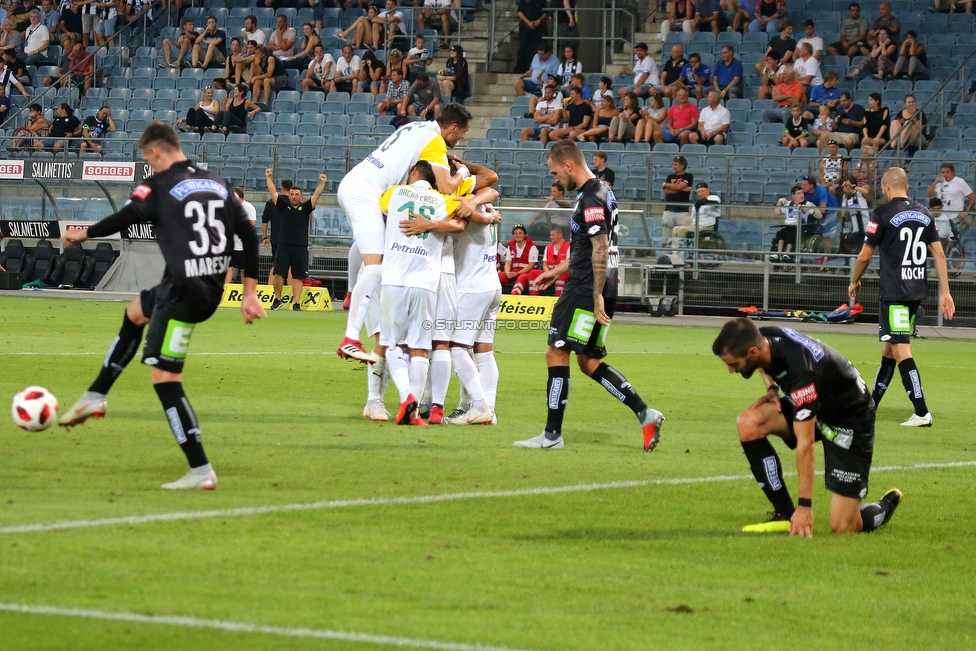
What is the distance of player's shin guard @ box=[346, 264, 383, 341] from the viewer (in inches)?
444

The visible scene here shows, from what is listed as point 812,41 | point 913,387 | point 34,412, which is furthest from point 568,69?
point 34,412

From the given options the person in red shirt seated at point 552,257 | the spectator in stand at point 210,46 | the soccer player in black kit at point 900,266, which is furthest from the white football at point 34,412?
the spectator in stand at point 210,46

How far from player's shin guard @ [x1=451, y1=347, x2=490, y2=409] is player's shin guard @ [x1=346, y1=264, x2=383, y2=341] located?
86 centimetres

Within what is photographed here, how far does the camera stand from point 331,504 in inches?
288

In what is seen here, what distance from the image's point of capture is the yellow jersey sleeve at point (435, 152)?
1077cm

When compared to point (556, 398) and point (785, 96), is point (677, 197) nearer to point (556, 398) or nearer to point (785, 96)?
point (785, 96)

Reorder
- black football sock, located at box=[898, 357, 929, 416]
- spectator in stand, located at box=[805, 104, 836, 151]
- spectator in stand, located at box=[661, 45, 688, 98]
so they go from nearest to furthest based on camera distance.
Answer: black football sock, located at box=[898, 357, 929, 416]
spectator in stand, located at box=[805, 104, 836, 151]
spectator in stand, located at box=[661, 45, 688, 98]

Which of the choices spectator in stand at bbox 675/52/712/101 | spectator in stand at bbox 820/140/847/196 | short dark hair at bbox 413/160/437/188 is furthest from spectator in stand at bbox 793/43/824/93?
short dark hair at bbox 413/160/437/188

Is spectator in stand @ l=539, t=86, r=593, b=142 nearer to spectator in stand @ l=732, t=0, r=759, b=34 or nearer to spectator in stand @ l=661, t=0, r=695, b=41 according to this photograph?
spectator in stand @ l=661, t=0, r=695, b=41

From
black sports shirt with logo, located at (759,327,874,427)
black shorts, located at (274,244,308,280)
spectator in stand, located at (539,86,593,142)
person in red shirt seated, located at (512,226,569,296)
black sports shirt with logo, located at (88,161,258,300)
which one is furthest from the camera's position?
spectator in stand, located at (539,86,593,142)

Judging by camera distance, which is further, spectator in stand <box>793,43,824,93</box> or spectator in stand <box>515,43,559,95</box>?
spectator in stand <box>515,43,559,95</box>

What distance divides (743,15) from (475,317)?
23.9 m

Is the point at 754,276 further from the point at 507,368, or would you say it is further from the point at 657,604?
the point at 657,604

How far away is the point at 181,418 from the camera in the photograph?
7301mm
